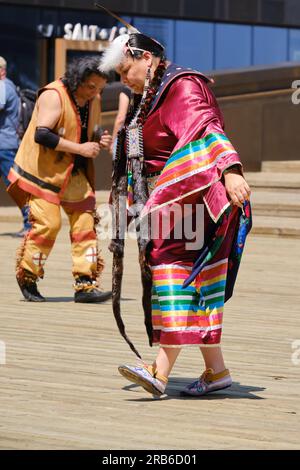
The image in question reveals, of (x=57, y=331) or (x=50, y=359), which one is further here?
(x=57, y=331)

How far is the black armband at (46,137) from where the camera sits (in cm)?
1079

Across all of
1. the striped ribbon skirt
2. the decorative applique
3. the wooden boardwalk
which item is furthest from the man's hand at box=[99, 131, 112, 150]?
the striped ribbon skirt

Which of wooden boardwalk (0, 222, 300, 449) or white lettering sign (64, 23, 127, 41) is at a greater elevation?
white lettering sign (64, 23, 127, 41)

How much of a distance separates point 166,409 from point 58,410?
508 millimetres

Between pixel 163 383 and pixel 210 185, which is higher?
pixel 210 185

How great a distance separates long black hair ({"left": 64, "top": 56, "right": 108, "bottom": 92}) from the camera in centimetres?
1085

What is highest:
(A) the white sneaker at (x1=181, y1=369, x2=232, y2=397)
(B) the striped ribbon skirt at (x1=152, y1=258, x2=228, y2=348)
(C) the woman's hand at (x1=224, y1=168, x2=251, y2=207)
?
(C) the woman's hand at (x1=224, y1=168, x2=251, y2=207)

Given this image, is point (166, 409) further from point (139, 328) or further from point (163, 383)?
point (139, 328)

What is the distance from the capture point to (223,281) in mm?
7152

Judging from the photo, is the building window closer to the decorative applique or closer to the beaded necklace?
the beaded necklace

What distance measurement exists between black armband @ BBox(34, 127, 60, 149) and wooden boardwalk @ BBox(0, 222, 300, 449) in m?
1.18

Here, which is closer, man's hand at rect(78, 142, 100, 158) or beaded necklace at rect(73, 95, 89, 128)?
man's hand at rect(78, 142, 100, 158)
